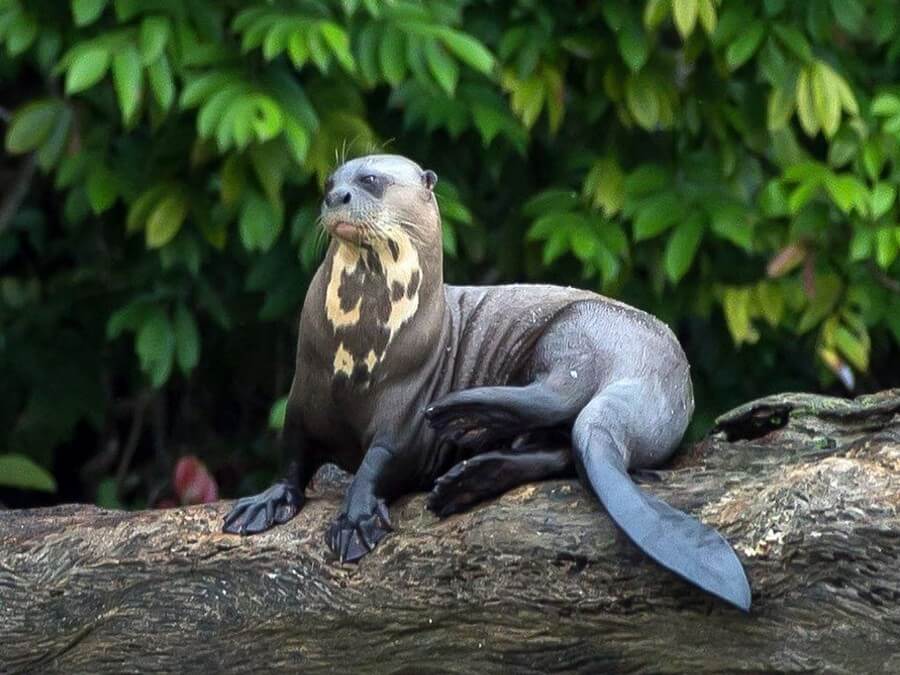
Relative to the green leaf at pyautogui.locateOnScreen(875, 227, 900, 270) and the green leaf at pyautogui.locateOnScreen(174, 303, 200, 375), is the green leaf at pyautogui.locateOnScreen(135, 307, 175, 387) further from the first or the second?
the green leaf at pyautogui.locateOnScreen(875, 227, 900, 270)

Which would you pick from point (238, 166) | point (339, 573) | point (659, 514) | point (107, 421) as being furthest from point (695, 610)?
point (107, 421)

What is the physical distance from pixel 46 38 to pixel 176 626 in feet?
5.08

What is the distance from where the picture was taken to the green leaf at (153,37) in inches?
159

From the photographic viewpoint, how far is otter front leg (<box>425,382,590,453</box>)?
324 centimetres

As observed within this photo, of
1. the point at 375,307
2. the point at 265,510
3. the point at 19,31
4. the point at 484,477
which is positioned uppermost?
the point at 19,31

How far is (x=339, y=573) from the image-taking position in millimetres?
3264

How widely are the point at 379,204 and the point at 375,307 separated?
0.63 feet

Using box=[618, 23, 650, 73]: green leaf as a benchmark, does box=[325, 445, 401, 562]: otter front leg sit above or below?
below

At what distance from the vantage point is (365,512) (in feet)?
10.8

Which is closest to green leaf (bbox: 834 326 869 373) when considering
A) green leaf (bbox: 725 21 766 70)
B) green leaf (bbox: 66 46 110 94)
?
green leaf (bbox: 725 21 766 70)

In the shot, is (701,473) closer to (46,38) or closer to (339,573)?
(339,573)

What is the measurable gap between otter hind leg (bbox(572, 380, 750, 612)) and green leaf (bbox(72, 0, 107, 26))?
146 centimetres

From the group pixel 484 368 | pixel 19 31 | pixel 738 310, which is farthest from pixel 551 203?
pixel 19 31

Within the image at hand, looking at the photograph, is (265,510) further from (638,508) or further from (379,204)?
(638,508)
